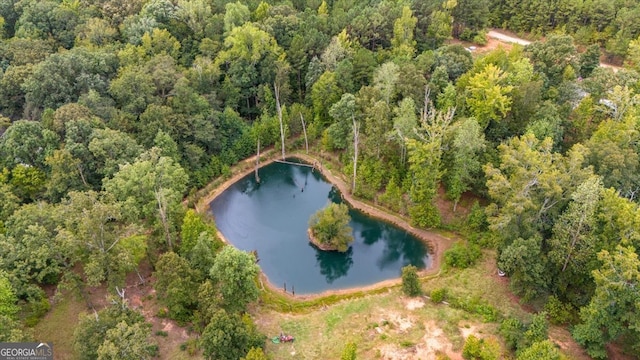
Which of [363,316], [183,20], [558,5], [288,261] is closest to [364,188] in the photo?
[288,261]

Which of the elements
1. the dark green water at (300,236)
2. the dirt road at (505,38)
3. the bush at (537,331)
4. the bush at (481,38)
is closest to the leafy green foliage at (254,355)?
the dark green water at (300,236)

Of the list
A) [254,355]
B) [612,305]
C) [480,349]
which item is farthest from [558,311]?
[254,355]

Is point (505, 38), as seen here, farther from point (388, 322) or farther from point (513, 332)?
point (388, 322)

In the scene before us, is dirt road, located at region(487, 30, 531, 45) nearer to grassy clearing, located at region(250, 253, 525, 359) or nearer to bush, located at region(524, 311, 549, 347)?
grassy clearing, located at region(250, 253, 525, 359)

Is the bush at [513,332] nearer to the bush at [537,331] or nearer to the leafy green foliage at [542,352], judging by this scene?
the bush at [537,331]

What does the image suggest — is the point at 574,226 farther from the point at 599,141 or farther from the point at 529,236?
the point at 599,141
